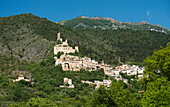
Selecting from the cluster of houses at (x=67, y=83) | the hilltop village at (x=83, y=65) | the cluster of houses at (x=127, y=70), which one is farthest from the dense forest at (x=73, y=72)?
the cluster of houses at (x=127, y=70)

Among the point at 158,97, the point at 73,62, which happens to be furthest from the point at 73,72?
the point at 158,97

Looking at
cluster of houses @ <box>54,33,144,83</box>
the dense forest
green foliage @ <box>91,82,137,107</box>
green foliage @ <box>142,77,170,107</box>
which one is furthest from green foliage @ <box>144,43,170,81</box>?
cluster of houses @ <box>54,33,144,83</box>

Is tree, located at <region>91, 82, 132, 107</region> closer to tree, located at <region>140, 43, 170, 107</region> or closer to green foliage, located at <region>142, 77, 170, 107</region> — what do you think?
tree, located at <region>140, 43, 170, 107</region>

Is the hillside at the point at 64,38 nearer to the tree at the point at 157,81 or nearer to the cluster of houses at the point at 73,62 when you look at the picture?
the cluster of houses at the point at 73,62

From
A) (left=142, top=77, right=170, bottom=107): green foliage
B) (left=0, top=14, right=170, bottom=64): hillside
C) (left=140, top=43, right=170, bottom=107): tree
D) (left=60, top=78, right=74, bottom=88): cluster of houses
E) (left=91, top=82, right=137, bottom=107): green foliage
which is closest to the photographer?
(left=142, top=77, right=170, bottom=107): green foliage

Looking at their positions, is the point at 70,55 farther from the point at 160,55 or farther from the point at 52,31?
the point at 160,55

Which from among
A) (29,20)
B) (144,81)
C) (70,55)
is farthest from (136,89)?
(29,20)

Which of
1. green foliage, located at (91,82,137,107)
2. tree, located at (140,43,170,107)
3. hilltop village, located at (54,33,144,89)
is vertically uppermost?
hilltop village, located at (54,33,144,89)
